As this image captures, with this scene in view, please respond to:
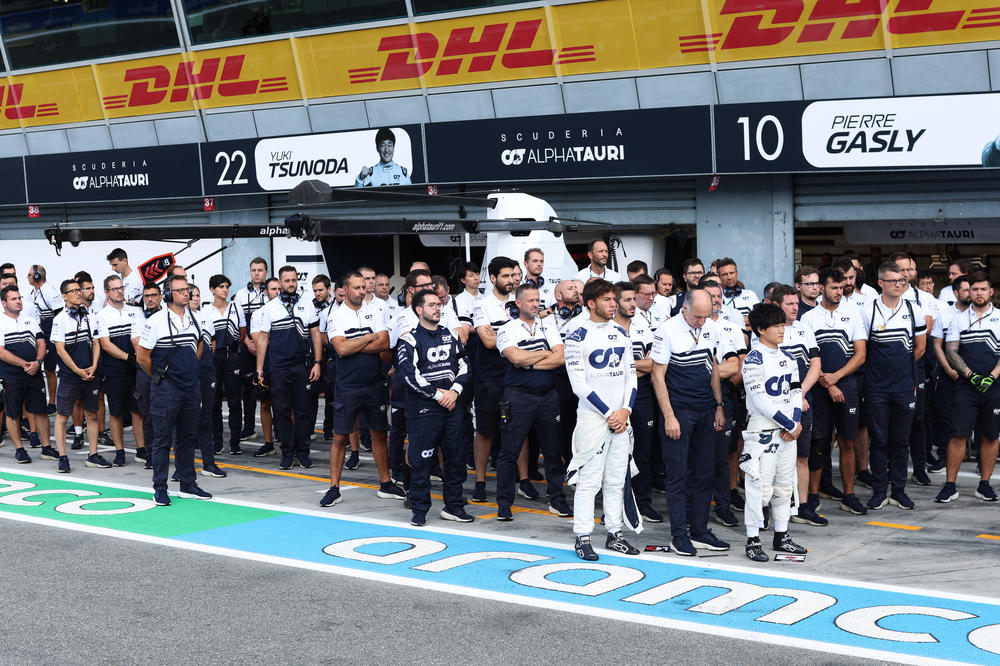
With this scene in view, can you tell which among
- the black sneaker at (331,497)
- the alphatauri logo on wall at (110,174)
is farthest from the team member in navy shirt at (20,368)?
the alphatauri logo on wall at (110,174)

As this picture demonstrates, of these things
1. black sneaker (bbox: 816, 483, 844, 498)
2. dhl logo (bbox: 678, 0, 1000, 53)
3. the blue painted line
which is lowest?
the blue painted line

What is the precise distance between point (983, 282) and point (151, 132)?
1789cm

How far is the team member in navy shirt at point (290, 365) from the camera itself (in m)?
12.2

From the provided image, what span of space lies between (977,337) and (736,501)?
275 cm

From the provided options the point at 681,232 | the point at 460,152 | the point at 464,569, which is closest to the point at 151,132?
the point at 460,152

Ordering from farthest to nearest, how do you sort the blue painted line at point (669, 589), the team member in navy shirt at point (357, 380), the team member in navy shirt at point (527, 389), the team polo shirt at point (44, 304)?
1. the team polo shirt at point (44, 304)
2. the team member in navy shirt at point (357, 380)
3. the team member in navy shirt at point (527, 389)
4. the blue painted line at point (669, 589)

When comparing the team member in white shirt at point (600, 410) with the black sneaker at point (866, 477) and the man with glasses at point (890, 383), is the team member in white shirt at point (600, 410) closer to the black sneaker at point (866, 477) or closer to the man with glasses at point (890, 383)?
the man with glasses at point (890, 383)

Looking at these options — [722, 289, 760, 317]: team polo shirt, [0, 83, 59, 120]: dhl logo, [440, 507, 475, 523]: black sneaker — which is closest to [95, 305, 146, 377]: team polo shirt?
[440, 507, 475, 523]: black sneaker

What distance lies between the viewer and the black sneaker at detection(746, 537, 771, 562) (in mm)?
7996

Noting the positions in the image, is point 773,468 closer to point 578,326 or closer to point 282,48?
point 578,326

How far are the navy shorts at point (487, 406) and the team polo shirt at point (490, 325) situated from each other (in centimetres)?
7

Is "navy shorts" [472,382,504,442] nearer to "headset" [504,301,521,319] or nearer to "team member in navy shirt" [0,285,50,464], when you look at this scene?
"headset" [504,301,521,319]

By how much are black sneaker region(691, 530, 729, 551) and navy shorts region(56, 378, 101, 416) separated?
7.42 meters

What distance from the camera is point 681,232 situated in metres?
19.0
